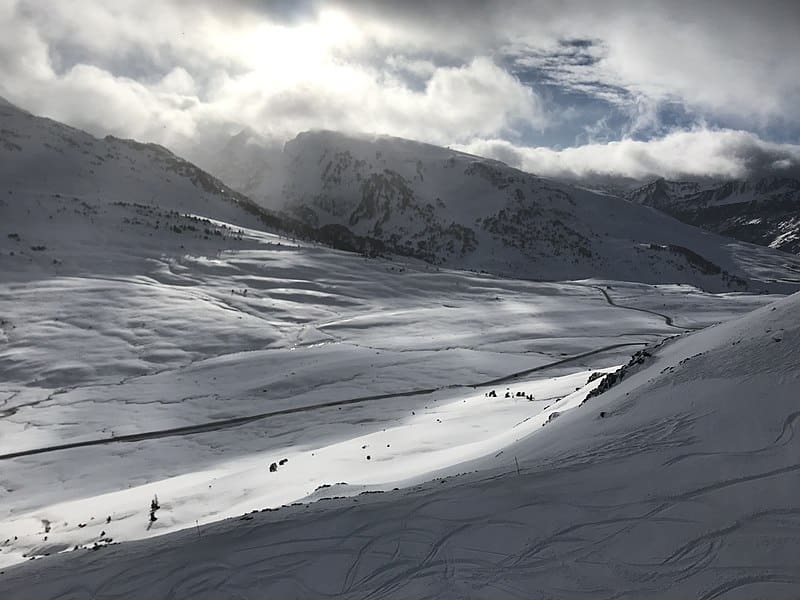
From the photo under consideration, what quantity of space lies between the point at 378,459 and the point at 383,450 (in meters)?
0.93

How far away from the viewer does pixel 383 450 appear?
1553 cm

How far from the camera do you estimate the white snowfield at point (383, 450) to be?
6.62 metres

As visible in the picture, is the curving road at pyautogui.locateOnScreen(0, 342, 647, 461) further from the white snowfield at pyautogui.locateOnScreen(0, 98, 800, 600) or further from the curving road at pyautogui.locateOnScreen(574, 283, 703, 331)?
the curving road at pyautogui.locateOnScreen(574, 283, 703, 331)

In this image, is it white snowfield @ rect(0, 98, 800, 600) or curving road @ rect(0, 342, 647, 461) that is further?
curving road @ rect(0, 342, 647, 461)

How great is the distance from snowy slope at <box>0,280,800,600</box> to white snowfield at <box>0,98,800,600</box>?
0.11 ft

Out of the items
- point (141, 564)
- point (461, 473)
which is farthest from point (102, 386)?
point (461, 473)

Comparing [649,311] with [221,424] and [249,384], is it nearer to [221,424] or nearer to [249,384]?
[249,384]

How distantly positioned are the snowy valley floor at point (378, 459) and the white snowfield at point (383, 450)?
2.0 inches

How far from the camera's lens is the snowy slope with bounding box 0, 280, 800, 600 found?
612 cm

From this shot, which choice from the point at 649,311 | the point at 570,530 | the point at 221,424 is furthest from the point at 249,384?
the point at 649,311

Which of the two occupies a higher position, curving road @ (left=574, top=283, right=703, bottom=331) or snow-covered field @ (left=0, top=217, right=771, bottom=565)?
curving road @ (left=574, top=283, right=703, bottom=331)

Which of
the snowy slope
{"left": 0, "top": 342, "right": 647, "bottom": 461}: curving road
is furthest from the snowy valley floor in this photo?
{"left": 0, "top": 342, "right": 647, "bottom": 461}: curving road

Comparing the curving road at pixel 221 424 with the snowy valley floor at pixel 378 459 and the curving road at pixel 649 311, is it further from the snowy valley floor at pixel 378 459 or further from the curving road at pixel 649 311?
the curving road at pixel 649 311

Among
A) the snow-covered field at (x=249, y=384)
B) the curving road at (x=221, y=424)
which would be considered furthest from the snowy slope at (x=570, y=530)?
the curving road at (x=221, y=424)
